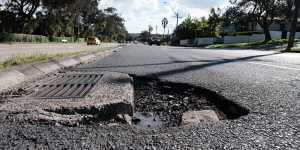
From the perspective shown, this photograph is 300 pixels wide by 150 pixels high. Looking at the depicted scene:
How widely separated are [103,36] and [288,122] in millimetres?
144440

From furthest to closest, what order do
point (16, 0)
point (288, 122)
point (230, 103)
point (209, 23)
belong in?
point (209, 23) < point (16, 0) < point (230, 103) < point (288, 122)

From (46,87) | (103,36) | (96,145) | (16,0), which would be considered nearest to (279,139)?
(96,145)

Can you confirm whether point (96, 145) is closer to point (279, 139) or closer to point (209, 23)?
point (279, 139)

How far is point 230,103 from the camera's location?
4.91 meters

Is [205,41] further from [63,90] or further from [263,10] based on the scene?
[63,90]

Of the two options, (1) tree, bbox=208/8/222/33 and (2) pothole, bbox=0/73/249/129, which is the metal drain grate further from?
(1) tree, bbox=208/8/222/33

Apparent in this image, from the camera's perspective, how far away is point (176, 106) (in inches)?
215

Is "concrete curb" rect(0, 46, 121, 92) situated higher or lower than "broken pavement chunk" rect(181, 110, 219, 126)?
higher

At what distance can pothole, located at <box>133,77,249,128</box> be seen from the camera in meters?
4.34

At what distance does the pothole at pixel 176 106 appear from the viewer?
434cm

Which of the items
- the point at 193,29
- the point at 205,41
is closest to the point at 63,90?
the point at 205,41

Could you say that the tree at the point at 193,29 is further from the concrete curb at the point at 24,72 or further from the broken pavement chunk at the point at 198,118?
the broken pavement chunk at the point at 198,118

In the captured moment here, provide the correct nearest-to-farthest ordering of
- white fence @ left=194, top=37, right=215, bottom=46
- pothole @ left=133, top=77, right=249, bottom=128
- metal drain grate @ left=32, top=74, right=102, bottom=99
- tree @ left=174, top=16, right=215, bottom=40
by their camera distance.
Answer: pothole @ left=133, top=77, right=249, bottom=128, metal drain grate @ left=32, top=74, right=102, bottom=99, white fence @ left=194, top=37, right=215, bottom=46, tree @ left=174, top=16, right=215, bottom=40

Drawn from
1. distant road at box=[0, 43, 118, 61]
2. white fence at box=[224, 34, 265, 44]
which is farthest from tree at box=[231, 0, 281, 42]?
distant road at box=[0, 43, 118, 61]
